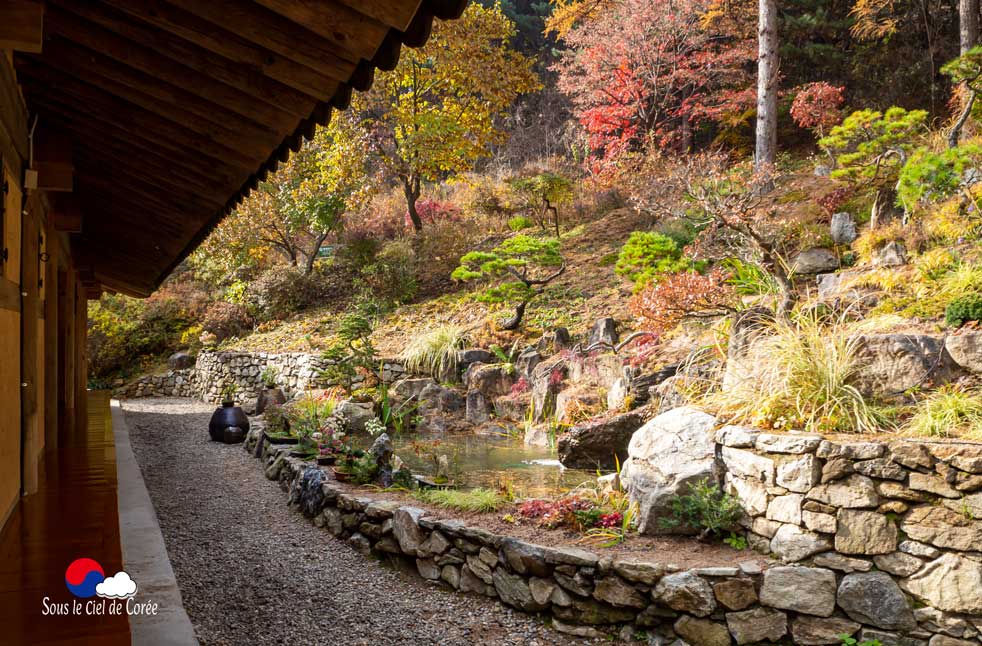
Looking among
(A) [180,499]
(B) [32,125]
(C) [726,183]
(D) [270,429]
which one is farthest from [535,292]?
(B) [32,125]

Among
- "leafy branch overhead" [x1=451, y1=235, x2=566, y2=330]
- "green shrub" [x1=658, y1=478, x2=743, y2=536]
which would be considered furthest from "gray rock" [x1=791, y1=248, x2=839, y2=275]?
"green shrub" [x1=658, y1=478, x2=743, y2=536]

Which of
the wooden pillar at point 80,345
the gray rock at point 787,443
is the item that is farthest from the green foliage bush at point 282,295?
the gray rock at point 787,443

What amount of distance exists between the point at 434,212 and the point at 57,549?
1534 centimetres

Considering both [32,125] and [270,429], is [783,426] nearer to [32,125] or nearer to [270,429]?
[32,125]

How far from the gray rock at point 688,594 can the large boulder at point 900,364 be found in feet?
6.50

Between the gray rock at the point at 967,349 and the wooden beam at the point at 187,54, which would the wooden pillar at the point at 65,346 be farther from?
the gray rock at the point at 967,349

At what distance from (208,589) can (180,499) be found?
7.99ft

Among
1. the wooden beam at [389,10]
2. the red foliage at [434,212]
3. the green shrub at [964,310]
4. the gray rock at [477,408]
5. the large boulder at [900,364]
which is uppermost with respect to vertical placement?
the red foliage at [434,212]

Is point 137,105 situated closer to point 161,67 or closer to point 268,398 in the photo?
point 161,67

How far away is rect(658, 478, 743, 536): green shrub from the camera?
436 cm

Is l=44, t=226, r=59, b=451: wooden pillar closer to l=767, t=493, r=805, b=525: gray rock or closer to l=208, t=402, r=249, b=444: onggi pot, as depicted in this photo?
l=208, t=402, r=249, b=444: onggi pot

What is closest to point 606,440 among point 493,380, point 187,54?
point 493,380

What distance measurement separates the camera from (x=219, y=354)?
1396cm

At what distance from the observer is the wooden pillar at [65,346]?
6.92 meters
